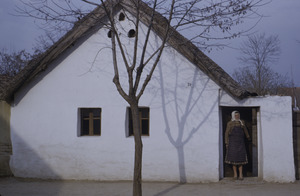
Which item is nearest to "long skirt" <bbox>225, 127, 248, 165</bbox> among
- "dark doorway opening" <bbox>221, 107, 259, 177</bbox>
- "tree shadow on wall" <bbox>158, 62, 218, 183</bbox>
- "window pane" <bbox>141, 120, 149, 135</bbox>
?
"dark doorway opening" <bbox>221, 107, 259, 177</bbox>

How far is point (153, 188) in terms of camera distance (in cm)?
789

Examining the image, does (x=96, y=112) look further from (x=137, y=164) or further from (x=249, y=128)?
(x=249, y=128)

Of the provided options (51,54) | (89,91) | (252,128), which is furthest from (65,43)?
(252,128)

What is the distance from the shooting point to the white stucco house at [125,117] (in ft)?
27.3

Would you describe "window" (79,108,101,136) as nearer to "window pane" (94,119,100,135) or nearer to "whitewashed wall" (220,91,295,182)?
"window pane" (94,119,100,135)

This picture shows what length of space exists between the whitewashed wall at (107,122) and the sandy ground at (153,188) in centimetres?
38

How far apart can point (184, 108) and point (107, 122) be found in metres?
2.13

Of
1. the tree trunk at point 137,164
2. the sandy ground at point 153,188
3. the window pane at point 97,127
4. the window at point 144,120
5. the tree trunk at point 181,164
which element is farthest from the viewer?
the window pane at point 97,127

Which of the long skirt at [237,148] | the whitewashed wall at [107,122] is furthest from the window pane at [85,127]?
the long skirt at [237,148]

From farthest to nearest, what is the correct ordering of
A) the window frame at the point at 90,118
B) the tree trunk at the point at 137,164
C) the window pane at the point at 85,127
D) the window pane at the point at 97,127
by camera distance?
1. the window pane at the point at 97,127
2. the window pane at the point at 85,127
3. the window frame at the point at 90,118
4. the tree trunk at the point at 137,164

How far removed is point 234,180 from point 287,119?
2038mm

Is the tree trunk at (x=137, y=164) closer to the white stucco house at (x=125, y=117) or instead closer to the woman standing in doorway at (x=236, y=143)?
the white stucco house at (x=125, y=117)

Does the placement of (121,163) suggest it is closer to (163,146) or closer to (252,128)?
(163,146)

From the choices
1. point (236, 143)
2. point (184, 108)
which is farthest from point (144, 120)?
point (236, 143)
